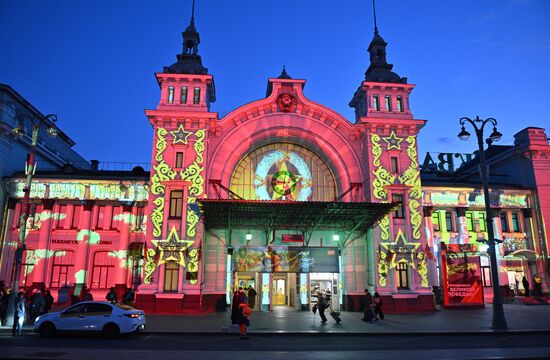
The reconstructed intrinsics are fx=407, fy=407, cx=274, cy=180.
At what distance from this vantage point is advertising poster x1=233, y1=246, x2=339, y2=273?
29.8 metres

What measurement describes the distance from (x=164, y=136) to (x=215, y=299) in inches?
498

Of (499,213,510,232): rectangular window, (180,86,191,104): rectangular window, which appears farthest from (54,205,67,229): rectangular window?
(499,213,510,232): rectangular window

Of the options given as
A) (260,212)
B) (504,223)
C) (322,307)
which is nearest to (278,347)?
(322,307)

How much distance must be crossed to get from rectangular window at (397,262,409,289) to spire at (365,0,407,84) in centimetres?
1505

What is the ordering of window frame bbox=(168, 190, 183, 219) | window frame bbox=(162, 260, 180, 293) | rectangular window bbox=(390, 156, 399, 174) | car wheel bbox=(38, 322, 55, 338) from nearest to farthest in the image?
car wheel bbox=(38, 322, 55, 338), window frame bbox=(162, 260, 180, 293), window frame bbox=(168, 190, 183, 219), rectangular window bbox=(390, 156, 399, 174)

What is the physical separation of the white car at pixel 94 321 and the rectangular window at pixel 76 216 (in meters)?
16.6

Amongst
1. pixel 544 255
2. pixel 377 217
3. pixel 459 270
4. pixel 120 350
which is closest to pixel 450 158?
pixel 544 255

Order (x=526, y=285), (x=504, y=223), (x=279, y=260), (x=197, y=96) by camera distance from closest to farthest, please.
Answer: (x=279, y=260), (x=197, y=96), (x=526, y=285), (x=504, y=223)

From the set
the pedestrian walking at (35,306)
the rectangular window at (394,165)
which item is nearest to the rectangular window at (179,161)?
the pedestrian walking at (35,306)

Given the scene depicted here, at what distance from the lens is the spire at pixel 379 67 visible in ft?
112

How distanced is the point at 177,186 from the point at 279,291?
39.5ft

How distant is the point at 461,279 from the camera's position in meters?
31.2

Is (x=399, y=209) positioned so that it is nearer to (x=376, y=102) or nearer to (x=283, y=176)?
(x=376, y=102)

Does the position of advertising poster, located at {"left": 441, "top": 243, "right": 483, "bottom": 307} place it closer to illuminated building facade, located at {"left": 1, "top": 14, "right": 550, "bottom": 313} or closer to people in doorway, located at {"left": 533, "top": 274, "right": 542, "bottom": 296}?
illuminated building facade, located at {"left": 1, "top": 14, "right": 550, "bottom": 313}
